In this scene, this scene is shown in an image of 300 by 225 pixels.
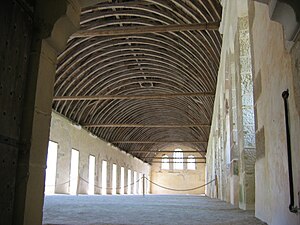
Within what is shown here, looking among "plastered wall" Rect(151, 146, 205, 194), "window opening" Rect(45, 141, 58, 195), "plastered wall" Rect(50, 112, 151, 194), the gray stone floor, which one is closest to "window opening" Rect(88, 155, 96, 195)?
"plastered wall" Rect(50, 112, 151, 194)

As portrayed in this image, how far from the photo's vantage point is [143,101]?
895 inches

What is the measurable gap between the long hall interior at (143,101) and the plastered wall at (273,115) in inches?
0.5

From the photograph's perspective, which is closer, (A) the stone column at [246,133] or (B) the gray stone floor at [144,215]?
(B) the gray stone floor at [144,215]

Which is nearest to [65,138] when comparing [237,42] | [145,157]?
[237,42]

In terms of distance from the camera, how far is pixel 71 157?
18500 millimetres

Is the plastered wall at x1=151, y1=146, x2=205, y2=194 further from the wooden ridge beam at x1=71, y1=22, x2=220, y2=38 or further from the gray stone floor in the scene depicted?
the gray stone floor

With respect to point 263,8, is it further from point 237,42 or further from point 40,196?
point 237,42

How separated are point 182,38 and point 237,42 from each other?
5414mm

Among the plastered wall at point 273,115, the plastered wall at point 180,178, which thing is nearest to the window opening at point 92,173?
the plastered wall at point 180,178

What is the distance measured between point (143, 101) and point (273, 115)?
773 inches

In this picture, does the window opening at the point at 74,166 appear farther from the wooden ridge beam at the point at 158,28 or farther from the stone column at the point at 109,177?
the wooden ridge beam at the point at 158,28

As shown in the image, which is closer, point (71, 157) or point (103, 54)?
point (103, 54)

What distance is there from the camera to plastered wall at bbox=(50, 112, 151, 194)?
55.3 ft

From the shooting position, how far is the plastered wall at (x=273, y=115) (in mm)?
2383
